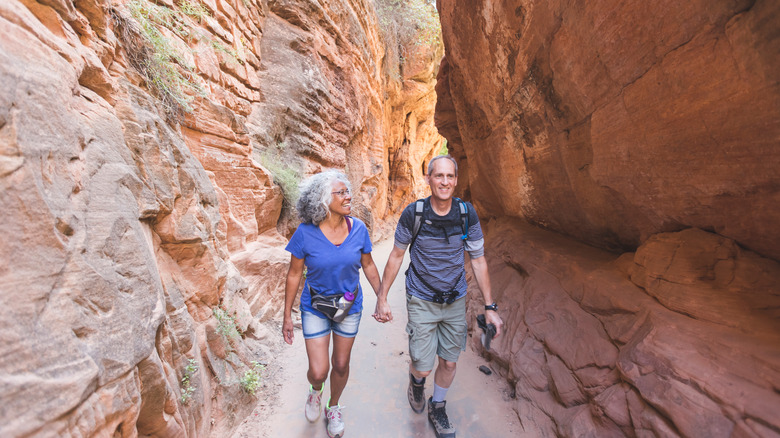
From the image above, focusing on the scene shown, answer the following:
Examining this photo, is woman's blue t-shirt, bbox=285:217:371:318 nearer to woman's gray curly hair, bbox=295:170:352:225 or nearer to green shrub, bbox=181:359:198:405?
woman's gray curly hair, bbox=295:170:352:225

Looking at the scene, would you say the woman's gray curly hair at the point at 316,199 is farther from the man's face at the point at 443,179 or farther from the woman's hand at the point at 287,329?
the woman's hand at the point at 287,329

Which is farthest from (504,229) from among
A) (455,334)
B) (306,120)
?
(306,120)

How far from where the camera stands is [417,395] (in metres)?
2.82

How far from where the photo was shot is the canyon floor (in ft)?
8.77

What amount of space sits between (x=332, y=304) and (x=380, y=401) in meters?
1.41

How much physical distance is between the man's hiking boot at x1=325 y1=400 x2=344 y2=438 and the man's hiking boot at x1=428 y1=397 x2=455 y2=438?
0.80m

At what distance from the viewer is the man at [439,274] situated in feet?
8.12

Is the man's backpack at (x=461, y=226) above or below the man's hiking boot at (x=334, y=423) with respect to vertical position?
above

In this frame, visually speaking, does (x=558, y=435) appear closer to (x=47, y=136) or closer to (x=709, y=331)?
(x=709, y=331)

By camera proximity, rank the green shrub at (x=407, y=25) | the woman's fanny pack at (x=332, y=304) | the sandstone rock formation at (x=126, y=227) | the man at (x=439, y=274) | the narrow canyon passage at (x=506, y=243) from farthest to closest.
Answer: the green shrub at (x=407, y=25), the man at (x=439, y=274), the woman's fanny pack at (x=332, y=304), the narrow canyon passage at (x=506, y=243), the sandstone rock formation at (x=126, y=227)

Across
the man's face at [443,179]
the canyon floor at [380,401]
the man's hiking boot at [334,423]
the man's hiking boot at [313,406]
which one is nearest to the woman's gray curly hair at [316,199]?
the man's face at [443,179]

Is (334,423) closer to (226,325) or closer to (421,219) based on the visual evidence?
(226,325)

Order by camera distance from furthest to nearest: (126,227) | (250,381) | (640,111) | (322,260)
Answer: (250,381) < (322,260) < (640,111) < (126,227)

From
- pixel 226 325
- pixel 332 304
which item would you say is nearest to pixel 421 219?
pixel 332 304
